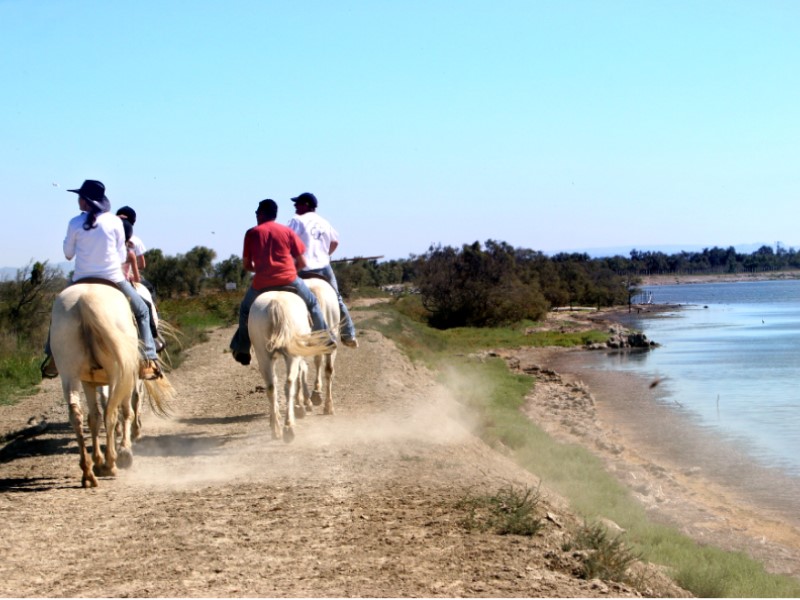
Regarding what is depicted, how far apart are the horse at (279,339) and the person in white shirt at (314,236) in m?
1.51

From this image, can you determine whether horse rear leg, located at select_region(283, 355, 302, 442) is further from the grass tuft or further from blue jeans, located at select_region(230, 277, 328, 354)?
the grass tuft

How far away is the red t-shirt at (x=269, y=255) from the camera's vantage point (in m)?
10.9

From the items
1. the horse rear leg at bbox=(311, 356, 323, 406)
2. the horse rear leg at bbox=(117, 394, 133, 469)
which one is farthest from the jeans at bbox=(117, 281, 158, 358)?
the horse rear leg at bbox=(311, 356, 323, 406)

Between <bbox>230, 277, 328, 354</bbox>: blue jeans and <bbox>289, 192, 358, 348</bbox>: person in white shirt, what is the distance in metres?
0.84

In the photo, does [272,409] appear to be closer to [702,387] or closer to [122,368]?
[122,368]

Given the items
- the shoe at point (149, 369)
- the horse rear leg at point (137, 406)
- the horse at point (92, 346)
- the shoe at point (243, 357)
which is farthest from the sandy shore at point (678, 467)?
the horse at point (92, 346)

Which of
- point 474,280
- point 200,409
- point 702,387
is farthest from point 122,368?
point 474,280

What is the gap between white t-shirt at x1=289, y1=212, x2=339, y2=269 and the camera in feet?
39.9

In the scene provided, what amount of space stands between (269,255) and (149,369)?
1957mm

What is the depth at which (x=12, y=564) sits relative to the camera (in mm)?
6410

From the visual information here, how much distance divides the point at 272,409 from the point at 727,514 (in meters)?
8.67

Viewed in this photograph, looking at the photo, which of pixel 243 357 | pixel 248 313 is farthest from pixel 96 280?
pixel 243 357

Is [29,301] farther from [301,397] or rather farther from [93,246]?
[93,246]

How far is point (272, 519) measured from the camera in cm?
754
